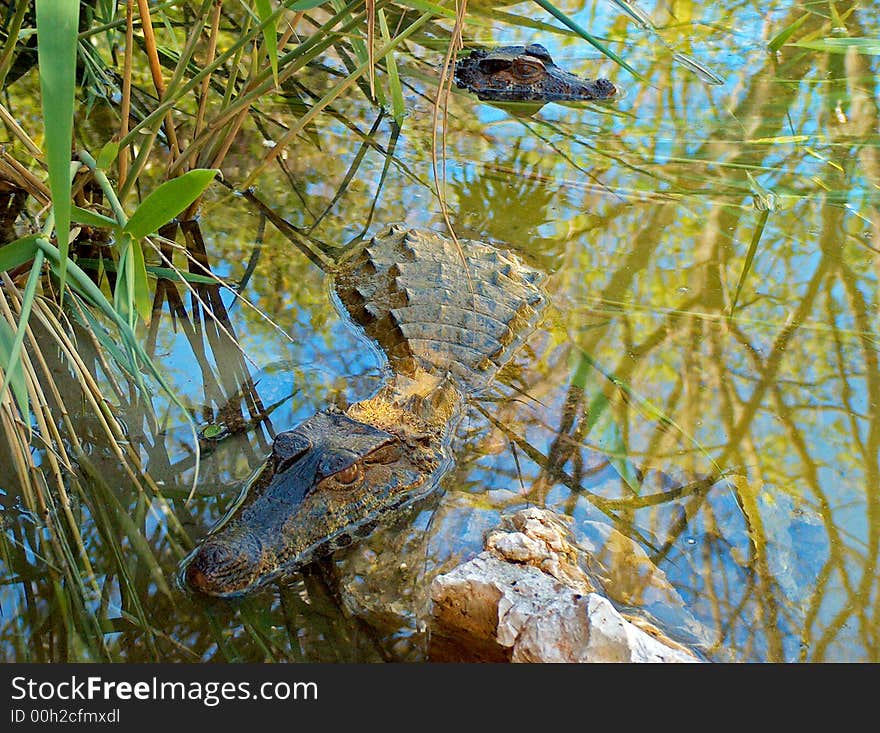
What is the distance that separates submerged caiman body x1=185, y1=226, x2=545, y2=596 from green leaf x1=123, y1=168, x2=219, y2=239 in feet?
2.74

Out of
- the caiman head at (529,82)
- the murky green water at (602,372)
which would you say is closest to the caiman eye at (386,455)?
the murky green water at (602,372)

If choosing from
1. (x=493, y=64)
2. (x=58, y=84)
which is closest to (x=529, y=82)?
(x=493, y=64)

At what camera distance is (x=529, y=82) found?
19.8 feet

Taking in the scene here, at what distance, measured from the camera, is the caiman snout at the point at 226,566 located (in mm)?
2467

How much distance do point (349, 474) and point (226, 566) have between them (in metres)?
0.51

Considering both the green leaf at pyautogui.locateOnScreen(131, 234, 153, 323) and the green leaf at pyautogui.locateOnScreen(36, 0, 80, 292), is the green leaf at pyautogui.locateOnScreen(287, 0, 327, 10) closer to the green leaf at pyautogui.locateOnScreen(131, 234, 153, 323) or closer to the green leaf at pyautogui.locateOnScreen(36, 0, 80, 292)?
the green leaf at pyautogui.locateOnScreen(131, 234, 153, 323)

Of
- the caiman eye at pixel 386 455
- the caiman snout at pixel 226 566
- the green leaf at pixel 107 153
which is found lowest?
the caiman snout at pixel 226 566

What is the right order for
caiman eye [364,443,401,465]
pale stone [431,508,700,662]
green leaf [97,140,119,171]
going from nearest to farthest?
pale stone [431,508,700,662]
green leaf [97,140,119,171]
caiman eye [364,443,401,465]

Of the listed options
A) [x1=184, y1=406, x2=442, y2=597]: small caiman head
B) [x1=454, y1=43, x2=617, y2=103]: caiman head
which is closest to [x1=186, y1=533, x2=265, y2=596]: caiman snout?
[x1=184, y1=406, x2=442, y2=597]: small caiman head

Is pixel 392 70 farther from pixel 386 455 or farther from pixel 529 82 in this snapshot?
pixel 529 82

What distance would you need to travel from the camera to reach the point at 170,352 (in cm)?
351

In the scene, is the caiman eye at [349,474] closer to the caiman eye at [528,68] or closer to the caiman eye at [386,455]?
the caiman eye at [386,455]

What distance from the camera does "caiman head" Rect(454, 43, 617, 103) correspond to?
6023 mm

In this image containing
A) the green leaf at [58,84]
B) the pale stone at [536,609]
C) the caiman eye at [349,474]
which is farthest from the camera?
the caiman eye at [349,474]
